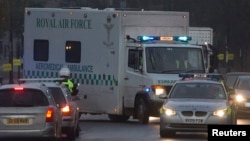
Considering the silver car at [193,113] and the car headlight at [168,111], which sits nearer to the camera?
the silver car at [193,113]

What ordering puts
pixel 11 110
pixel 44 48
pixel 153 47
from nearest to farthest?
A: pixel 11 110, pixel 153 47, pixel 44 48

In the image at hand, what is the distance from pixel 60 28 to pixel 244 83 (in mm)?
8366

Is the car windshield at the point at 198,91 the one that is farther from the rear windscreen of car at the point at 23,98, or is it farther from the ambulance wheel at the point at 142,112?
the rear windscreen of car at the point at 23,98

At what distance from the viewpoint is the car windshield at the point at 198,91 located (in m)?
22.7

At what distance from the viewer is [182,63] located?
1096 inches

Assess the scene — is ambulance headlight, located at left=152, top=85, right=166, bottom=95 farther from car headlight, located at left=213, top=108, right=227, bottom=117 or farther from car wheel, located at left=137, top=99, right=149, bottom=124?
car headlight, located at left=213, top=108, right=227, bottom=117

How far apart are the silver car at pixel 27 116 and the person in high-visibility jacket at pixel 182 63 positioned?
1007cm

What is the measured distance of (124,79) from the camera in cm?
2825

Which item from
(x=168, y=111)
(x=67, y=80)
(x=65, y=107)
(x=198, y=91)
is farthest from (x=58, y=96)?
(x=67, y=80)

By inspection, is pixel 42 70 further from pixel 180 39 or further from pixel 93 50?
pixel 180 39

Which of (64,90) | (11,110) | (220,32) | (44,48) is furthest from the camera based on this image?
(220,32)

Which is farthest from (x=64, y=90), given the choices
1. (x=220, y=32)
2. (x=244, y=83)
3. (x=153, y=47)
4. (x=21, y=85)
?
A: (x=220, y=32)

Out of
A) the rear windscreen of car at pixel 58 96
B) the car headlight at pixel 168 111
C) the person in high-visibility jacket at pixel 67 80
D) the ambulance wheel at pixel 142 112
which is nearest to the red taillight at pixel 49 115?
the rear windscreen of car at pixel 58 96

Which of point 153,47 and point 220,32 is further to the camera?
point 220,32
